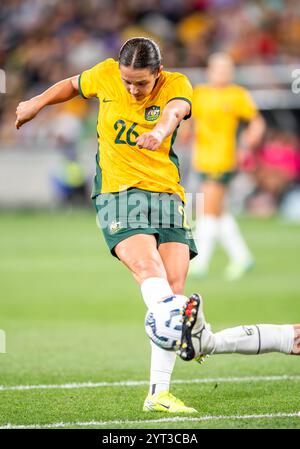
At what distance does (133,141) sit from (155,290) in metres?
1.07

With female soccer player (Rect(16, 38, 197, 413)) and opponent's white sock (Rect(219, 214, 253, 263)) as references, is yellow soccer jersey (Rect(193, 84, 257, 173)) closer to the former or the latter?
opponent's white sock (Rect(219, 214, 253, 263))

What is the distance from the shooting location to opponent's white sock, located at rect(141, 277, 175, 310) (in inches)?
238

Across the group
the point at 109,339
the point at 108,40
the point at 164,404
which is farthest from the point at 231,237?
the point at 108,40

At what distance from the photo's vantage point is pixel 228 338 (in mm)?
6012

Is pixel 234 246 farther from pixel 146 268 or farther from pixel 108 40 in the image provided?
pixel 108 40

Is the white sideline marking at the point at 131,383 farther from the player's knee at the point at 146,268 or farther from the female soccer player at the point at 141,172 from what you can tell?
the player's knee at the point at 146,268

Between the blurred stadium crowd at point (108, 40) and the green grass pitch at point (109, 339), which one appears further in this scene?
the blurred stadium crowd at point (108, 40)

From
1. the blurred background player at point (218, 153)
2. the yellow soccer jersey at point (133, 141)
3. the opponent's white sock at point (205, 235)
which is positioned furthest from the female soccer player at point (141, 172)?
the blurred background player at point (218, 153)

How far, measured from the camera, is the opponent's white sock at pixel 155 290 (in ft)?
19.8

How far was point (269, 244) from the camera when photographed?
1828 cm

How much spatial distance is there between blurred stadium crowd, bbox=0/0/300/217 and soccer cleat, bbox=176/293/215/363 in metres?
17.0

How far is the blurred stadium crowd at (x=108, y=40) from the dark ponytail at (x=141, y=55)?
1643 cm
